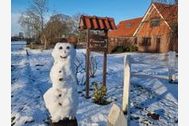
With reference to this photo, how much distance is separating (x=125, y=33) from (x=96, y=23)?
33.4ft

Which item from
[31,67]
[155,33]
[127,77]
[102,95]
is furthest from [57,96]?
[155,33]

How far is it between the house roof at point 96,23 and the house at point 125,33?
8.46m

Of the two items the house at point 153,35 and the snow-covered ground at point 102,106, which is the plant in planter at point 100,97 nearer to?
the snow-covered ground at point 102,106

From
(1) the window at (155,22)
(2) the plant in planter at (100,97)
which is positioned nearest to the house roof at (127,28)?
(1) the window at (155,22)

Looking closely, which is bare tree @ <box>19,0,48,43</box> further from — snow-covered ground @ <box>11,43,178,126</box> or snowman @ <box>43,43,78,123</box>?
snowman @ <box>43,43,78,123</box>

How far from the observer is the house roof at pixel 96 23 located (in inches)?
139

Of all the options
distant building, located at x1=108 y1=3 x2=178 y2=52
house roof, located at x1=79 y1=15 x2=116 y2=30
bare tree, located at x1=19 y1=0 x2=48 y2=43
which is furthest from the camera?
distant building, located at x1=108 y1=3 x2=178 y2=52

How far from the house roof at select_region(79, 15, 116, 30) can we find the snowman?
1.56m

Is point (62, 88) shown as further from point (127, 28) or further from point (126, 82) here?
point (127, 28)

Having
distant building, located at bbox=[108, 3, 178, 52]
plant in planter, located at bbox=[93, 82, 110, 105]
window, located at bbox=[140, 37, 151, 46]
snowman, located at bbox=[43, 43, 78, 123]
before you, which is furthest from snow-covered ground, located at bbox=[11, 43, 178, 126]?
window, located at bbox=[140, 37, 151, 46]

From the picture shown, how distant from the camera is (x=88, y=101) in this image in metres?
3.46

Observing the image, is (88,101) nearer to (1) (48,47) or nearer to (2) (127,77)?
(2) (127,77)

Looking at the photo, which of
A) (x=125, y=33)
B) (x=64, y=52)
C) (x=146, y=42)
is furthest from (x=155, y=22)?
(x=64, y=52)

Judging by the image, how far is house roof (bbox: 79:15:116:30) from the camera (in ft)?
11.6
